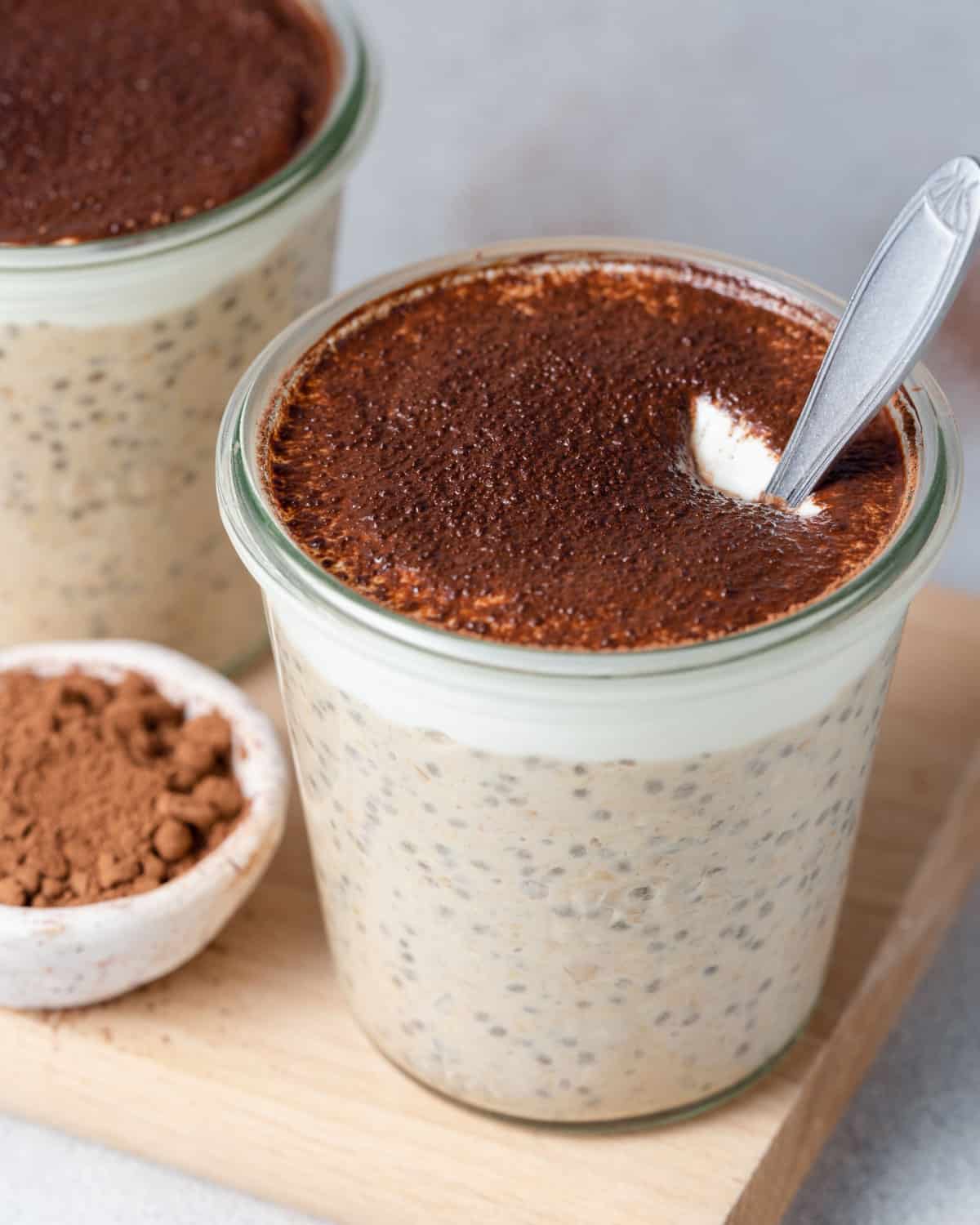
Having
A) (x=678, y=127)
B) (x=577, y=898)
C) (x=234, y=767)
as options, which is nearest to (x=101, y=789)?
(x=234, y=767)

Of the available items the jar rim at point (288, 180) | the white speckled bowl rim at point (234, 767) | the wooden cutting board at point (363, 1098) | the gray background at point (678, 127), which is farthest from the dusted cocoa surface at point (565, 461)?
the gray background at point (678, 127)

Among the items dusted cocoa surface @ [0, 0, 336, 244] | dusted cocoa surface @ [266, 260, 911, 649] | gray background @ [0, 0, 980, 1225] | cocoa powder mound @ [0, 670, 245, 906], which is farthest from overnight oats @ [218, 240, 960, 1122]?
gray background @ [0, 0, 980, 1225]

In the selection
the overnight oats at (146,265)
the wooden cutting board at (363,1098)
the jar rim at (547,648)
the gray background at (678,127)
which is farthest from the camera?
the gray background at (678,127)

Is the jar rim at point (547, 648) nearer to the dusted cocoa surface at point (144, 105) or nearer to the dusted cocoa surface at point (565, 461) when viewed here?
the dusted cocoa surface at point (565, 461)

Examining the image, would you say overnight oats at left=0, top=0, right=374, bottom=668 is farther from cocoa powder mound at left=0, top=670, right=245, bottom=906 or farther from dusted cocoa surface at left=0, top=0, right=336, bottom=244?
cocoa powder mound at left=0, top=670, right=245, bottom=906

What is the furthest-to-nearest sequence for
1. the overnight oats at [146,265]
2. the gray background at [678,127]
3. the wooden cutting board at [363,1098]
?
1. the gray background at [678,127]
2. the overnight oats at [146,265]
3. the wooden cutting board at [363,1098]
